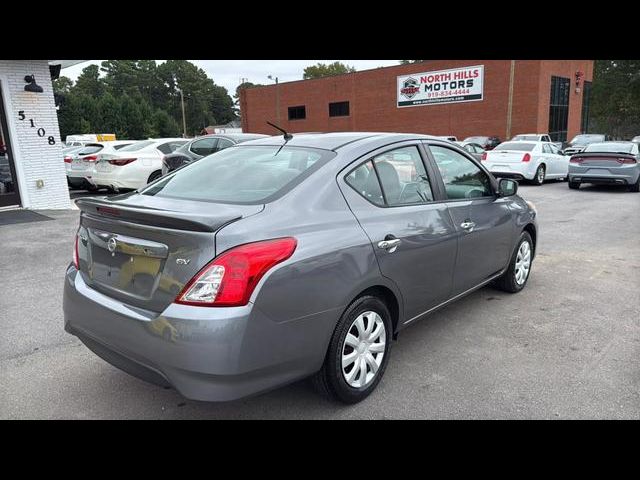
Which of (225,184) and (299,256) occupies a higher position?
(225,184)

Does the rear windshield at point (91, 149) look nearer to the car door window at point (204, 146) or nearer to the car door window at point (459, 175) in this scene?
the car door window at point (204, 146)

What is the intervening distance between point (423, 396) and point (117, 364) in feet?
5.95

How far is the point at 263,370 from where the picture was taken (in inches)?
96.0

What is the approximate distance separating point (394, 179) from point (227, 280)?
1582 mm

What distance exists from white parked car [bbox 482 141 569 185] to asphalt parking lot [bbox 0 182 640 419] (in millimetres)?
10058

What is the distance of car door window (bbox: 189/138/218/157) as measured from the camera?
1131 centimetres

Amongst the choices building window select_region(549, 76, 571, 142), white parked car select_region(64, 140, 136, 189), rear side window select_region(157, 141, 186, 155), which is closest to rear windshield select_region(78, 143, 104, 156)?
white parked car select_region(64, 140, 136, 189)

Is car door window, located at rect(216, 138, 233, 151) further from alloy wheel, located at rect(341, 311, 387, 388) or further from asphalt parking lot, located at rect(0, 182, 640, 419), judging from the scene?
alloy wheel, located at rect(341, 311, 387, 388)

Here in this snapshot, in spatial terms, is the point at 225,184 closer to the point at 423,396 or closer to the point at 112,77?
the point at 423,396

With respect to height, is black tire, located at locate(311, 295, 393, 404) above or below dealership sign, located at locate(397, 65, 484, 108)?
below

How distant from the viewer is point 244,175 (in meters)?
3.25

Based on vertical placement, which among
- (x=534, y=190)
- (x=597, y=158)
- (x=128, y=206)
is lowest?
(x=534, y=190)

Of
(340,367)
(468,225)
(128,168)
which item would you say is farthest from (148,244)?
(128,168)

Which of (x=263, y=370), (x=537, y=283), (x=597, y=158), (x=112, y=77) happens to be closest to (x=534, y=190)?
(x=597, y=158)
